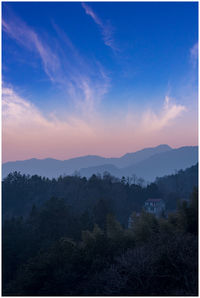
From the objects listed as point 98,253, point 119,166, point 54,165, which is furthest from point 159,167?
point 98,253

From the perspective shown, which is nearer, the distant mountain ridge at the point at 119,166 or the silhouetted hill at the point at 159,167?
the distant mountain ridge at the point at 119,166

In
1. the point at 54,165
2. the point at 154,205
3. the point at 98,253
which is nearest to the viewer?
the point at 98,253

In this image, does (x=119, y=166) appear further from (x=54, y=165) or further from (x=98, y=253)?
(x=98, y=253)


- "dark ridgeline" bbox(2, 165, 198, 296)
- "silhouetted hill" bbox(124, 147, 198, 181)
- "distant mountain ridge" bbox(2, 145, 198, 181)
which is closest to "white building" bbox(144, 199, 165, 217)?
"dark ridgeline" bbox(2, 165, 198, 296)

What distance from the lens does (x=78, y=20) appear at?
693 centimetres

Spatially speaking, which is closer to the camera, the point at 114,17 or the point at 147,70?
the point at 114,17

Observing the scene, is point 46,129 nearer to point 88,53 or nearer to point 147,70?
point 88,53

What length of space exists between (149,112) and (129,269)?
747 cm

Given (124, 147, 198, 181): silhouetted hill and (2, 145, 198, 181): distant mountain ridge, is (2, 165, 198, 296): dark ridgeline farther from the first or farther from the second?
(124, 147, 198, 181): silhouetted hill

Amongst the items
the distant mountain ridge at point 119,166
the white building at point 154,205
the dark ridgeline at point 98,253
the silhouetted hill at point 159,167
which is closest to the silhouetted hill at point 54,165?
the distant mountain ridge at point 119,166

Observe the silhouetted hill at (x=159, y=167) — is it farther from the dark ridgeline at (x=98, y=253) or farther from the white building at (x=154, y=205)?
the dark ridgeline at (x=98, y=253)

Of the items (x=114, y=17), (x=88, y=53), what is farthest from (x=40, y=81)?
(x=114, y=17)

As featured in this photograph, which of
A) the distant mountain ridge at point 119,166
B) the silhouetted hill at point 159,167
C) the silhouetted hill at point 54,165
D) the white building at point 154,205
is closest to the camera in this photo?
the silhouetted hill at point 54,165

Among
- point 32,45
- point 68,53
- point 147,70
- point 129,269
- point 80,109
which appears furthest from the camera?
point 80,109
